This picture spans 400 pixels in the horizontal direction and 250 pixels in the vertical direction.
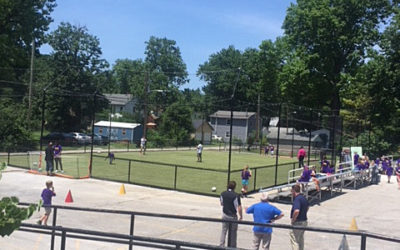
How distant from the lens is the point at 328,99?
61438mm

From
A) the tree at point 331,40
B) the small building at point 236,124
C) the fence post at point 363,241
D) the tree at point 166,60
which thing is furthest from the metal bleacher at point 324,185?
the tree at point 166,60

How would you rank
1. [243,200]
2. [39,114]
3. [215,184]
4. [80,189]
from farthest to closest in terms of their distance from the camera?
[39,114] → [215,184] → [80,189] → [243,200]

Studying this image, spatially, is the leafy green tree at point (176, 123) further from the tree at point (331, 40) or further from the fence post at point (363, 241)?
the fence post at point (363, 241)

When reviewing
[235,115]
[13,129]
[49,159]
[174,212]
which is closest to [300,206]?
[174,212]

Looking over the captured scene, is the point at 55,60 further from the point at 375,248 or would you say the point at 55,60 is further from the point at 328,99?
the point at 375,248

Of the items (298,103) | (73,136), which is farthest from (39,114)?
(298,103)

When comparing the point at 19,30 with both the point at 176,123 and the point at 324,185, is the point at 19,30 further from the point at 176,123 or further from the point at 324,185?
the point at 324,185

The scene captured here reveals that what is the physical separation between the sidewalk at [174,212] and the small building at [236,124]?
64729 millimetres

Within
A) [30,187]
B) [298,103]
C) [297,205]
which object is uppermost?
[298,103]

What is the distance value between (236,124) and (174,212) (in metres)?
78.7

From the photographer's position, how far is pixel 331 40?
55750 mm

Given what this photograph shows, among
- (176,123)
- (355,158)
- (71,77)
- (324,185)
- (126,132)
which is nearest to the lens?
(324,185)

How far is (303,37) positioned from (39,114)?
1404 inches

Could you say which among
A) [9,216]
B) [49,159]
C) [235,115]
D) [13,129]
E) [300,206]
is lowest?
[49,159]
